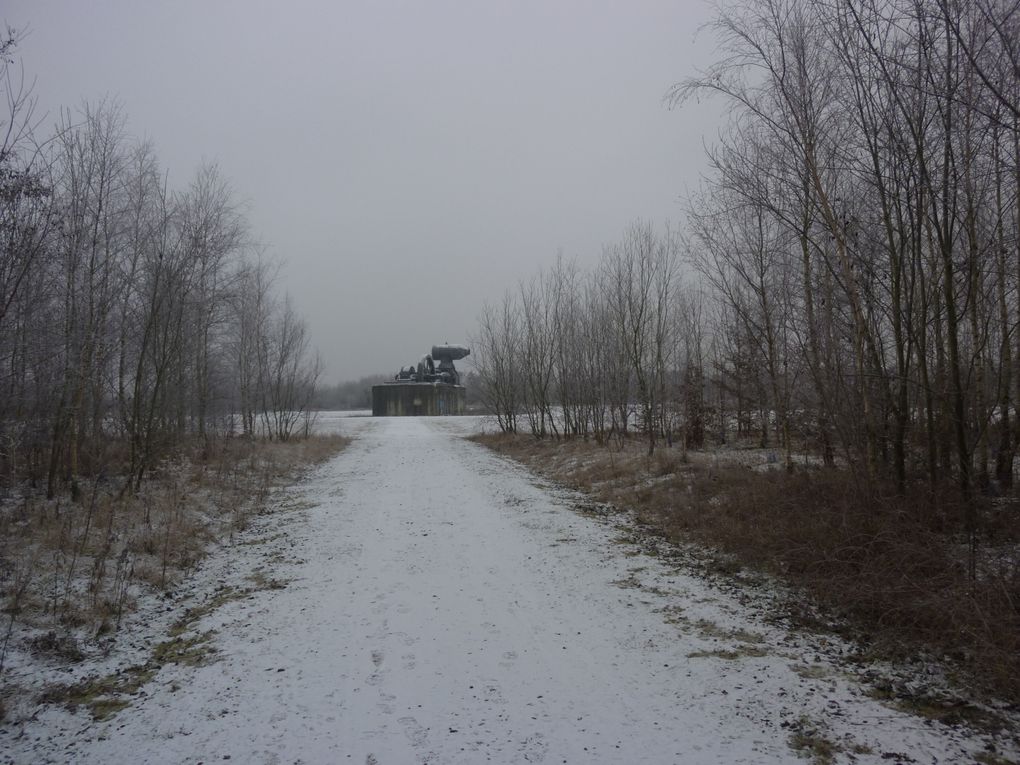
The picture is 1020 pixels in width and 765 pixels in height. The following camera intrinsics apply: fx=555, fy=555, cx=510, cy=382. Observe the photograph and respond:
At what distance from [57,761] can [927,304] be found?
806 cm

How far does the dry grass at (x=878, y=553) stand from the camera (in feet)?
12.5

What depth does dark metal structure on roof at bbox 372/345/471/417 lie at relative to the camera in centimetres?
5528

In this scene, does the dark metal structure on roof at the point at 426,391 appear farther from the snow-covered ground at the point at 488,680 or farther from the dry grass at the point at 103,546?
the snow-covered ground at the point at 488,680

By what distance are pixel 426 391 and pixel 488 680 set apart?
52002mm

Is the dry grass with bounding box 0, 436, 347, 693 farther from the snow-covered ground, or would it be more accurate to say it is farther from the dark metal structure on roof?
the dark metal structure on roof

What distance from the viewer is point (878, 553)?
510 centimetres

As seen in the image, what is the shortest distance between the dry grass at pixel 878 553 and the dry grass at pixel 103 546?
5.47 meters

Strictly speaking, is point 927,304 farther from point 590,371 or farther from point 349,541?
point 590,371

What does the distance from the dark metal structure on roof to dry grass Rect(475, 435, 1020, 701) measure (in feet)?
155

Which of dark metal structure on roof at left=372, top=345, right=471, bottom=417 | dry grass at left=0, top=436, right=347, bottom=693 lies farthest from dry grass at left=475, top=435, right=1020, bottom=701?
dark metal structure on roof at left=372, top=345, right=471, bottom=417

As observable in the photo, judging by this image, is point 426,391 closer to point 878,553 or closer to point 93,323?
point 93,323

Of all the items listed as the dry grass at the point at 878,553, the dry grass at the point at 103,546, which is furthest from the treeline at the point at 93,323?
the dry grass at the point at 878,553

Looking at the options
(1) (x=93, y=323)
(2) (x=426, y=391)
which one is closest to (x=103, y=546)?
(1) (x=93, y=323)

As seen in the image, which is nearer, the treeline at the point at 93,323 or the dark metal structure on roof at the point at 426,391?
the treeline at the point at 93,323
